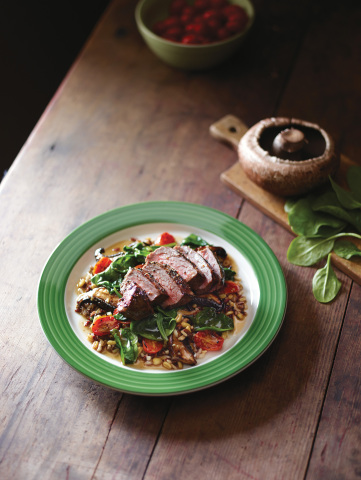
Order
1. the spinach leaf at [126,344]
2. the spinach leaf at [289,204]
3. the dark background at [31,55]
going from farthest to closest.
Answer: the dark background at [31,55]
the spinach leaf at [289,204]
the spinach leaf at [126,344]

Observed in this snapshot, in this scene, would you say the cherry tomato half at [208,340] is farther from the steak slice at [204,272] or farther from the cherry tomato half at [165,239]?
the cherry tomato half at [165,239]

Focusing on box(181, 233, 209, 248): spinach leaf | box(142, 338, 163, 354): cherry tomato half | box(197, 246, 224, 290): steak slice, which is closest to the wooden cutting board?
box(181, 233, 209, 248): spinach leaf

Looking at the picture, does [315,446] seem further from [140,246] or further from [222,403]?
[140,246]

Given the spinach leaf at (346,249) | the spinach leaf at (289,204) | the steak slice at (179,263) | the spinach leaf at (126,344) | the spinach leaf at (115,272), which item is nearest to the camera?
the spinach leaf at (126,344)

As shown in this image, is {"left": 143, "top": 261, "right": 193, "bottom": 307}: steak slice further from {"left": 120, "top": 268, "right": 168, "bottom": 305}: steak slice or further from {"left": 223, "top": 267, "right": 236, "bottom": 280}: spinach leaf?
{"left": 223, "top": 267, "right": 236, "bottom": 280}: spinach leaf

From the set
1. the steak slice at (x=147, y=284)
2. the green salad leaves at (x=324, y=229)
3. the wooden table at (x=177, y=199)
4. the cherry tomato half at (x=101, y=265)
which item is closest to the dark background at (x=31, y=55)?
the wooden table at (x=177, y=199)
